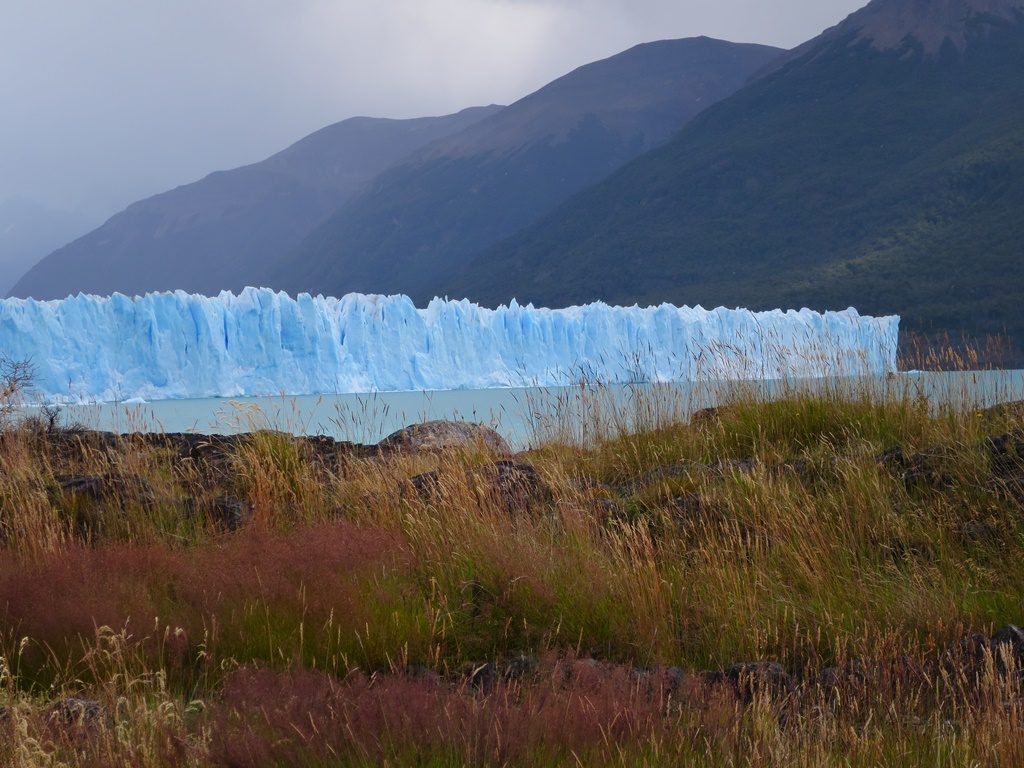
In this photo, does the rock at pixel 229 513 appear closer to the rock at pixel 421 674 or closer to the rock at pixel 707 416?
the rock at pixel 421 674

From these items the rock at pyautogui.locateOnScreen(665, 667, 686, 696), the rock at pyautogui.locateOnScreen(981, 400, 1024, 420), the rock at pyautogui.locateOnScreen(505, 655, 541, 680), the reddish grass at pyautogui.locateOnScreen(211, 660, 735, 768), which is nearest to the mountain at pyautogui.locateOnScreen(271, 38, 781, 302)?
the rock at pyautogui.locateOnScreen(981, 400, 1024, 420)

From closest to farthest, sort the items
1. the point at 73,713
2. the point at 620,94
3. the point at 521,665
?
the point at 73,713
the point at 521,665
the point at 620,94

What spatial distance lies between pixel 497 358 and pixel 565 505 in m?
30.8

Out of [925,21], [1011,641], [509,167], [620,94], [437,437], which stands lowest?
[1011,641]

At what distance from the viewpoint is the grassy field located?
247 cm

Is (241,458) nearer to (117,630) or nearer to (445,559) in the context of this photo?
(445,559)

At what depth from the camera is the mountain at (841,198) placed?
63531mm

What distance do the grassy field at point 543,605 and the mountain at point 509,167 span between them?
118 metres

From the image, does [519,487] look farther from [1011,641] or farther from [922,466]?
[1011,641]

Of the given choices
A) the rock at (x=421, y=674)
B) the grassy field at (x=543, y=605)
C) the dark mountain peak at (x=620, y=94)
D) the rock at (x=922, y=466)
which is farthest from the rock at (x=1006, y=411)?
the dark mountain peak at (x=620, y=94)

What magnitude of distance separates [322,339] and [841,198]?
6024cm

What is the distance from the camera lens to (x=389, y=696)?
98.6 inches

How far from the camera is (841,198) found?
82312mm

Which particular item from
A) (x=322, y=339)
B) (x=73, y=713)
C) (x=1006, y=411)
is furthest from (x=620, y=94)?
(x=73, y=713)
